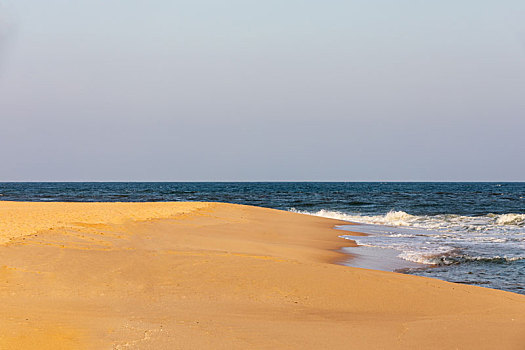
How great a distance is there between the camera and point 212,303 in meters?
7.65

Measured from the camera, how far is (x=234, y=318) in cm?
680

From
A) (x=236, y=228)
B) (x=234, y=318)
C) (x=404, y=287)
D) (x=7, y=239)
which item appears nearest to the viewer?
(x=234, y=318)

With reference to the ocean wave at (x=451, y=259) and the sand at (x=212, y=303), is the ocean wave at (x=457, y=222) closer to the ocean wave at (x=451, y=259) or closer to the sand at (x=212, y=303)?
the ocean wave at (x=451, y=259)

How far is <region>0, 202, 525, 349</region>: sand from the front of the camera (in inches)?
230

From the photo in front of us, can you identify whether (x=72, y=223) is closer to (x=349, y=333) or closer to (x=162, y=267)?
(x=162, y=267)

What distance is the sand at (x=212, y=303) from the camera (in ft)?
19.2

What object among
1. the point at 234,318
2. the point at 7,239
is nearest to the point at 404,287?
the point at 234,318

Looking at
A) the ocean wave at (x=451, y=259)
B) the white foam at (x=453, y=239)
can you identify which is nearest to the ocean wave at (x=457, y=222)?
the white foam at (x=453, y=239)

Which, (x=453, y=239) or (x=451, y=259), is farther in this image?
(x=453, y=239)

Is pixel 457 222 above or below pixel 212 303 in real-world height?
below

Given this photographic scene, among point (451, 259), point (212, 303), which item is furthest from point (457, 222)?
point (212, 303)

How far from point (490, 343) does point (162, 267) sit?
625 centimetres

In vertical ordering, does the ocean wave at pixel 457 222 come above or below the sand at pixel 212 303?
below

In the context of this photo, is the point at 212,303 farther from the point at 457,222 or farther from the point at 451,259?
the point at 457,222
